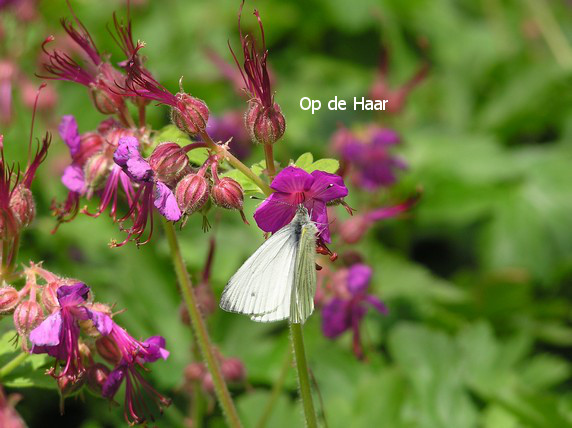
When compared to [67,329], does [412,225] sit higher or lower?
higher

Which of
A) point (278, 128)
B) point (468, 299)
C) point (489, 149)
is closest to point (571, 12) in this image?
point (489, 149)

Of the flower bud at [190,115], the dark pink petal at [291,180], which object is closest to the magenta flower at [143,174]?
the flower bud at [190,115]

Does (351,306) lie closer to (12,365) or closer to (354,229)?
(354,229)

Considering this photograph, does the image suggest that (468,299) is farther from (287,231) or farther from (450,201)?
(287,231)

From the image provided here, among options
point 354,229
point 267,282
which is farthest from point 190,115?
point 354,229

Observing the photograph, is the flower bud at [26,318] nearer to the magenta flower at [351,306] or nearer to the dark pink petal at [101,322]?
the dark pink petal at [101,322]
